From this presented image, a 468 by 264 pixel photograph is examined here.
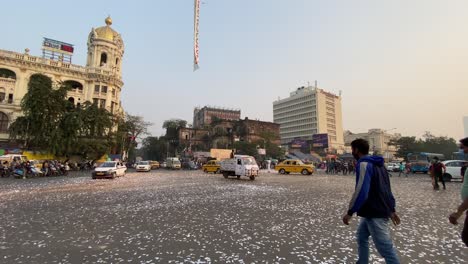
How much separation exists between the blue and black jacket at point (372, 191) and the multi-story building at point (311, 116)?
13194cm

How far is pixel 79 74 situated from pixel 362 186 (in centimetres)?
6289

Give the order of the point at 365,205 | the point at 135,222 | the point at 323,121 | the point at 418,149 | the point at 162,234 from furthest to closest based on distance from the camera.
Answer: the point at 323,121, the point at 418,149, the point at 135,222, the point at 162,234, the point at 365,205

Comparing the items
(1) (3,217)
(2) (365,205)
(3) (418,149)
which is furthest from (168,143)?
(2) (365,205)

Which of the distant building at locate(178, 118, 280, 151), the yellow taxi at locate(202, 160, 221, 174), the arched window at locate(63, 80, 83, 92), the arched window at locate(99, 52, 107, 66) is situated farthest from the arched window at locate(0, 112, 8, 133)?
the distant building at locate(178, 118, 280, 151)

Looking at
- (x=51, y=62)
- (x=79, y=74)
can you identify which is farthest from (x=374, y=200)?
(x=79, y=74)

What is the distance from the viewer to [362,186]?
3.83 meters

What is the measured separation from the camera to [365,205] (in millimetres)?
3924

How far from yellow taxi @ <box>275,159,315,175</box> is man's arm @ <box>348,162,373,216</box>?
31328mm

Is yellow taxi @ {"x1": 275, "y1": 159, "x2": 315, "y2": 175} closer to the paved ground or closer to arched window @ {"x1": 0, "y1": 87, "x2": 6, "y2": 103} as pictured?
the paved ground

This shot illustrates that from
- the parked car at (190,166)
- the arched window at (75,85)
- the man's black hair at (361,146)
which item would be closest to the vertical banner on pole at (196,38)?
the man's black hair at (361,146)

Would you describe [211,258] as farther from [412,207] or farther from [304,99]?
[304,99]

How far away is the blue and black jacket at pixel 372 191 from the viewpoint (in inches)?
151

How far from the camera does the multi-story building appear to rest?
14000cm

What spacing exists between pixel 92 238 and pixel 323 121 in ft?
470
